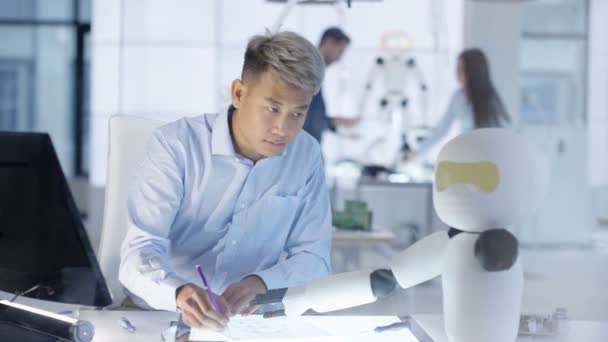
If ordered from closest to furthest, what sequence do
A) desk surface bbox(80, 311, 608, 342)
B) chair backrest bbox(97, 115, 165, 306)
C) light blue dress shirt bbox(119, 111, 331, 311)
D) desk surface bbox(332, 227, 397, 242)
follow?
1. desk surface bbox(80, 311, 608, 342)
2. light blue dress shirt bbox(119, 111, 331, 311)
3. chair backrest bbox(97, 115, 165, 306)
4. desk surface bbox(332, 227, 397, 242)

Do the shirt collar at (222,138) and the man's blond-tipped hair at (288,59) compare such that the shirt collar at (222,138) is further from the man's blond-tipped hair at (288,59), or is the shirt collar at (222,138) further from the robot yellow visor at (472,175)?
the robot yellow visor at (472,175)

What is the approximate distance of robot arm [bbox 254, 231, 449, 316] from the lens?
3.27ft

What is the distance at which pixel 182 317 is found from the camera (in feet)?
3.63

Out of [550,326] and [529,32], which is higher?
[529,32]

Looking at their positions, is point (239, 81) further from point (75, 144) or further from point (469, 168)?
point (75, 144)

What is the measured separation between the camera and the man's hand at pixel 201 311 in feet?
3.43

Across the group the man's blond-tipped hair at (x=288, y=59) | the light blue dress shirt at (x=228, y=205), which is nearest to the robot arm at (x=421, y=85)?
the light blue dress shirt at (x=228, y=205)

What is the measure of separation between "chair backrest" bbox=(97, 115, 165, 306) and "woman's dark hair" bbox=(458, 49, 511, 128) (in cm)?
265

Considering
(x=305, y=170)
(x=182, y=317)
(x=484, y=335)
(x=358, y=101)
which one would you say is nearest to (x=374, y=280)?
(x=484, y=335)

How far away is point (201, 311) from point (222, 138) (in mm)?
490

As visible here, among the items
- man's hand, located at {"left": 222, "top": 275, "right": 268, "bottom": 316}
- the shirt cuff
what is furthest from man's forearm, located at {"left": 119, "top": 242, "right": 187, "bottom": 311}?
man's hand, located at {"left": 222, "top": 275, "right": 268, "bottom": 316}

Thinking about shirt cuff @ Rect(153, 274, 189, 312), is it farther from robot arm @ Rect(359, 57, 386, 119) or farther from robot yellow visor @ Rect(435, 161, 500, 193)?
robot arm @ Rect(359, 57, 386, 119)

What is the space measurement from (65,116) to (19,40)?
864 millimetres

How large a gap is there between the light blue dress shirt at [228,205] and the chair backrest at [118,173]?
0.20 m
